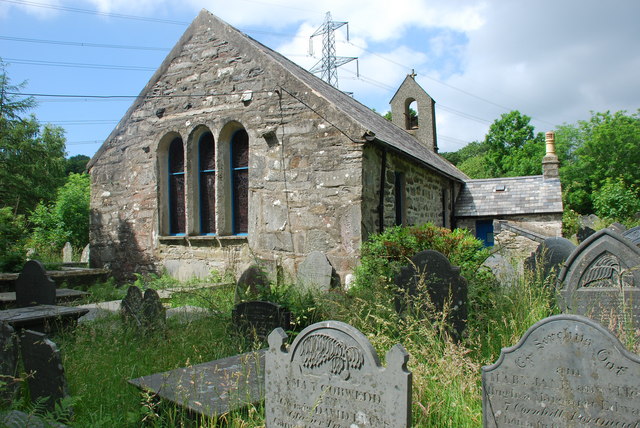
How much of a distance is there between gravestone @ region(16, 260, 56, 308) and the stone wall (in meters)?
4.11

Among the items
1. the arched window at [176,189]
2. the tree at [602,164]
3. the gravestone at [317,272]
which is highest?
the tree at [602,164]

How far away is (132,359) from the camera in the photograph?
204 inches

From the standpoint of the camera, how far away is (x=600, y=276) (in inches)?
216

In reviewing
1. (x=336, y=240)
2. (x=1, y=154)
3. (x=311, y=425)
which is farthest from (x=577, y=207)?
(x=311, y=425)

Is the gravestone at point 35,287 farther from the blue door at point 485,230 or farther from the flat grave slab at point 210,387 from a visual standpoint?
the blue door at point 485,230

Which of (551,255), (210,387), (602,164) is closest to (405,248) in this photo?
(551,255)

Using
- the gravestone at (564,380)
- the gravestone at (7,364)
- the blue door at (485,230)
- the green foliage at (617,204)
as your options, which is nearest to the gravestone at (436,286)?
the gravestone at (564,380)

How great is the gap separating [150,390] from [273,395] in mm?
1024

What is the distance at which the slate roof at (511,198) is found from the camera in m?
17.2

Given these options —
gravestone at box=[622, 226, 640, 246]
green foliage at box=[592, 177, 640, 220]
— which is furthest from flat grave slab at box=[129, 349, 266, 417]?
green foliage at box=[592, 177, 640, 220]

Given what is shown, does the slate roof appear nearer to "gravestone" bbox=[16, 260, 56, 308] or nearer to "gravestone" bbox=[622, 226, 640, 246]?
"gravestone" bbox=[622, 226, 640, 246]

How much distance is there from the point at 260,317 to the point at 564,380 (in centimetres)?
387

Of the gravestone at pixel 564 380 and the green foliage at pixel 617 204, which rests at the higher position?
the green foliage at pixel 617 204

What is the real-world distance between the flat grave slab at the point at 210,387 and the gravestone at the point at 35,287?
11.9 feet
